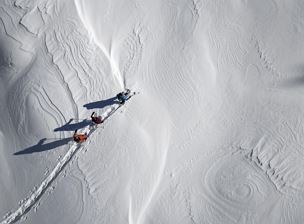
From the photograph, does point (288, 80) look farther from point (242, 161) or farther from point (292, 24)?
point (242, 161)

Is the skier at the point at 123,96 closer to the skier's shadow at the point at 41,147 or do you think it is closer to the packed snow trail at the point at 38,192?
the packed snow trail at the point at 38,192

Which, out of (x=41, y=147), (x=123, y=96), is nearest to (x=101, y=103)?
(x=123, y=96)

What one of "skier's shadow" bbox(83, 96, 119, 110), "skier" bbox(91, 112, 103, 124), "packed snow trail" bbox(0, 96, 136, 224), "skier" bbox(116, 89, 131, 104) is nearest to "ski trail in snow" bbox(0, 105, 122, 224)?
"packed snow trail" bbox(0, 96, 136, 224)

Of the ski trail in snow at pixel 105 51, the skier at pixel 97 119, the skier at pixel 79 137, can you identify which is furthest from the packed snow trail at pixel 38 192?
the ski trail in snow at pixel 105 51

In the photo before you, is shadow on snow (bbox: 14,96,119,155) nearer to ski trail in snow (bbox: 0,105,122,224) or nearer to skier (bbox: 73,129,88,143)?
skier (bbox: 73,129,88,143)

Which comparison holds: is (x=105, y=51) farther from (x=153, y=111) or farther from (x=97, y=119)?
(x=153, y=111)

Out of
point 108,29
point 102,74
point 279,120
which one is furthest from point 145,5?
point 279,120

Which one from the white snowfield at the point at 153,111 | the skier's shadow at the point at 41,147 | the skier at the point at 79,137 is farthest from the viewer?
the skier's shadow at the point at 41,147
